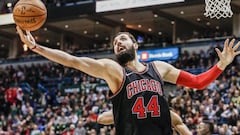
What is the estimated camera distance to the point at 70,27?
87.1 feet

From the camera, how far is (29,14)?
487 centimetres

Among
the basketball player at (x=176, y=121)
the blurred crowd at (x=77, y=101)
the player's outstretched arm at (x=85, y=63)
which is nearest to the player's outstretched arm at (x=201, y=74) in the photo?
the player's outstretched arm at (x=85, y=63)

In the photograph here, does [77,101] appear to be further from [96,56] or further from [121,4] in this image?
[96,56]

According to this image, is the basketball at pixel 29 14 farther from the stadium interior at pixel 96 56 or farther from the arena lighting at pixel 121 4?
the arena lighting at pixel 121 4

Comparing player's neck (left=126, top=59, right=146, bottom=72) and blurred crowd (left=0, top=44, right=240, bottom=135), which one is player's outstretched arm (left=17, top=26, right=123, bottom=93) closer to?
player's neck (left=126, top=59, right=146, bottom=72)

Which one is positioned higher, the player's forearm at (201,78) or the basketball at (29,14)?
the basketball at (29,14)

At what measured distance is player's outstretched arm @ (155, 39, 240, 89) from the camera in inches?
158

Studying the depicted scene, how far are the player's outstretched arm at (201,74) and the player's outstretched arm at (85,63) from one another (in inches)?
17.6

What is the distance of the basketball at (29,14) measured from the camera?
15.7 ft

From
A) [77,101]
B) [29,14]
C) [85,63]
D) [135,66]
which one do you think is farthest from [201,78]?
[77,101]

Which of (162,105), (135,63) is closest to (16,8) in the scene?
(135,63)

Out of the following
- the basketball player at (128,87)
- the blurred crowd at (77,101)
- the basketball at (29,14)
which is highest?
the basketball at (29,14)

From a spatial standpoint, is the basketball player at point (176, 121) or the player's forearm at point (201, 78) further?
the basketball player at point (176, 121)

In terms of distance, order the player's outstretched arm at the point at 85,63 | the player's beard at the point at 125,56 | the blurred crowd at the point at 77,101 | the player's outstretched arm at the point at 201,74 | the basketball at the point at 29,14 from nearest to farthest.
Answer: the player's outstretched arm at the point at 85,63 < the player's beard at the point at 125,56 < the player's outstretched arm at the point at 201,74 < the basketball at the point at 29,14 < the blurred crowd at the point at 77,101
